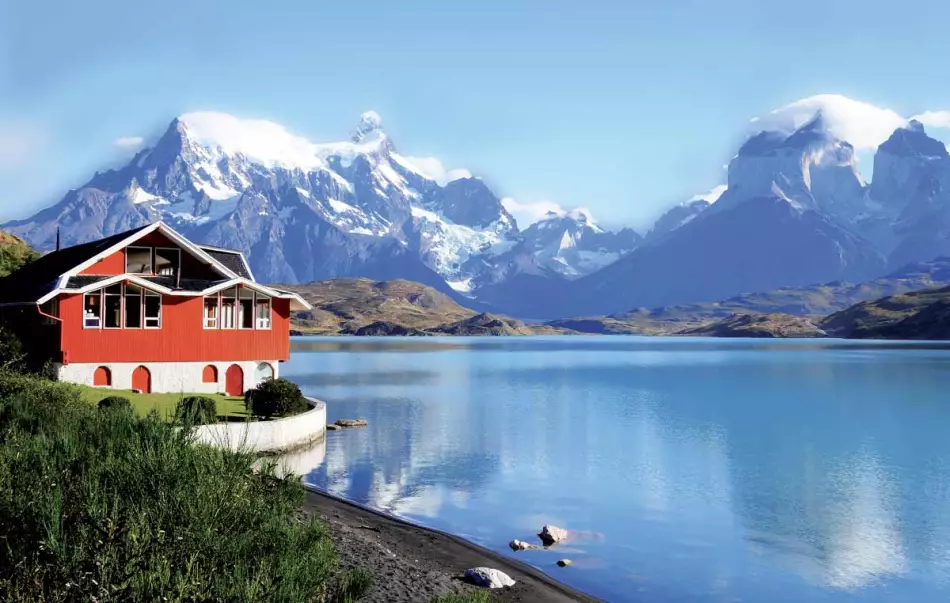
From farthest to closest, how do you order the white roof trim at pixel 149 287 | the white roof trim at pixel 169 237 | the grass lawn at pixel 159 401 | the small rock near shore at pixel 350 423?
the small rock near shore at pixel 350 423
the white roof trim at pixel 169 237
the white roof trim at pixel 149 287
the grass lawn at pixel 159 401

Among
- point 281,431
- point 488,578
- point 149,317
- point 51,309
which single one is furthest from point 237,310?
point 488,578

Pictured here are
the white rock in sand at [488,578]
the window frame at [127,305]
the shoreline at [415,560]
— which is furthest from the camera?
the window frame at [127,305]

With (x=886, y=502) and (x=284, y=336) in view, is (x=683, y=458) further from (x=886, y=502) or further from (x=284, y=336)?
(x=284, y=336)

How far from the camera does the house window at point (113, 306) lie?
56.4m

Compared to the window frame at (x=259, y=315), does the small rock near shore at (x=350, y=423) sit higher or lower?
lower

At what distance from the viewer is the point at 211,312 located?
62.1 m

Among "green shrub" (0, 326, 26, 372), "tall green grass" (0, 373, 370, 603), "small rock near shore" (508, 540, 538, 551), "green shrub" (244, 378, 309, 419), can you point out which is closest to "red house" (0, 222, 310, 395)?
"green shrub" (0, 326, 26, 372)

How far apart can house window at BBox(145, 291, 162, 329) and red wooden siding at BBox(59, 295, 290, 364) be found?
13.8 inches

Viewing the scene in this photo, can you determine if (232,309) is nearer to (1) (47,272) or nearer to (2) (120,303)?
(2) (120,303)

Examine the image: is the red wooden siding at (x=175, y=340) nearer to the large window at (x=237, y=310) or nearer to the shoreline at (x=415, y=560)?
the large window at (x=237, y=310)

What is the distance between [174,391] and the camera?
59469 millimetres

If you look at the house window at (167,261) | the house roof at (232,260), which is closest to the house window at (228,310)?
the house window at (167,261)

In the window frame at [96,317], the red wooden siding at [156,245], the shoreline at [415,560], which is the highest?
the red wooden siding at [156,245]

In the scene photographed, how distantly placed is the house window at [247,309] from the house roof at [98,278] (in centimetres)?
100
